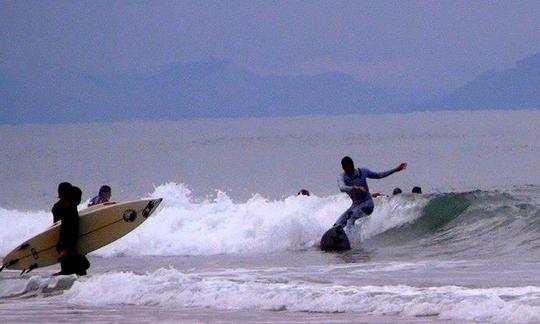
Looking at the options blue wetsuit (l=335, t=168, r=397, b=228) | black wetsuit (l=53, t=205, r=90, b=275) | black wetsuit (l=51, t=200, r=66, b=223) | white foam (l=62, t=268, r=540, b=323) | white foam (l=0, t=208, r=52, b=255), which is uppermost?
white foam (l=0, t=208, r=52, b=255)

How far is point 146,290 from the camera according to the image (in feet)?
53.3

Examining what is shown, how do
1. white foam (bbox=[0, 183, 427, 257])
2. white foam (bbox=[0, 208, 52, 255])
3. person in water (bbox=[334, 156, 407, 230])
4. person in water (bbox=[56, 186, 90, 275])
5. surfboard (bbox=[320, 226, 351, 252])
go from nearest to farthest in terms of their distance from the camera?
person in water (bbox=[56, 186, 90, 275])
person in water (bbox=[334, 156, 407, 230])
surfboard (bbox=[320, 226, 351, 252])
white foam (bbox=[0, 183, 427, 257])
white foam (bbox=[0, 208, 52, 255])

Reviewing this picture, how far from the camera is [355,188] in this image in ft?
74.2

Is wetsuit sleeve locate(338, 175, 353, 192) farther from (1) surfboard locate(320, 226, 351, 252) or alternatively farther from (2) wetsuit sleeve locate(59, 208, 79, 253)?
(2) wetsuit sleeve locate(59, 208, 79, 253)

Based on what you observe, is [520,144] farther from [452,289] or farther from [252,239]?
[452,289]

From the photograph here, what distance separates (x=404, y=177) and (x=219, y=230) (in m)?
28.4

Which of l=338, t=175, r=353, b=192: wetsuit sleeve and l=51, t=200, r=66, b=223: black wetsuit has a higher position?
l=338, t=175, r=353, b=192: wetsuit sleeve

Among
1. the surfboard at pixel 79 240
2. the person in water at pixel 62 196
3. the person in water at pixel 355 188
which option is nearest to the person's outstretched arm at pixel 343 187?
the person in water at pixel 355 188

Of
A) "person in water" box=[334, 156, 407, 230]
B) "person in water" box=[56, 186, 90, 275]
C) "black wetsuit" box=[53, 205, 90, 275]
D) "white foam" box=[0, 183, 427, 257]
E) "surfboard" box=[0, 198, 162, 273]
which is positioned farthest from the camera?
"white foam" box=[0, 183, 427, 257]

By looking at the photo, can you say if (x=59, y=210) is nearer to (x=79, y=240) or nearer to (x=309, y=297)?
(x=79, y=240)

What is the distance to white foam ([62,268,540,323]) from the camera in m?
13.9

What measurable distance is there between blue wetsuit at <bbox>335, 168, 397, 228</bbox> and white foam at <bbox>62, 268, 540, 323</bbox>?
17.2 ft

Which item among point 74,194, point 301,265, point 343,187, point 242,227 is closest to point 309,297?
point 74,194

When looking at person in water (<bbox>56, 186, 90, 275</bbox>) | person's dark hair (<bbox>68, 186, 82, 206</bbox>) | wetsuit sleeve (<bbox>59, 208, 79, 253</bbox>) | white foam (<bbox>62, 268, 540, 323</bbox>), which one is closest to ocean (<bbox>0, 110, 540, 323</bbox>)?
white foam (<bbox>62, 268, 540, 323</bbox>)
